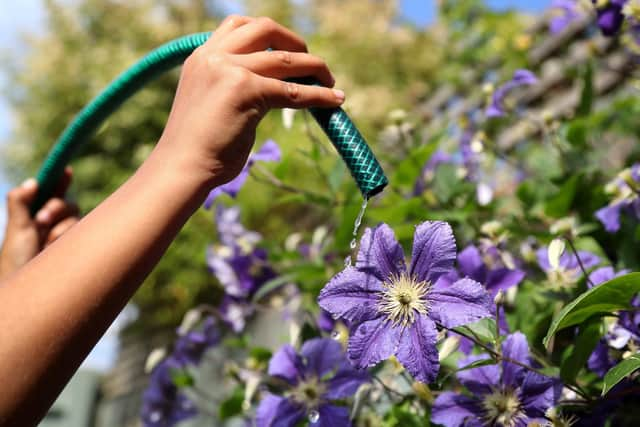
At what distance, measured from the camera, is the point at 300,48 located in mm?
653

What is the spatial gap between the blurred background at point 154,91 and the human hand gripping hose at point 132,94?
1.96 meters

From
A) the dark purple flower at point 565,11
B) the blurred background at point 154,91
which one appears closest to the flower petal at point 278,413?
the dark purple flower at point 565,11

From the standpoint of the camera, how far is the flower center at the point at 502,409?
60cm

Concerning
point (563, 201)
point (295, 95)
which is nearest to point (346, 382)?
point (295, 95)

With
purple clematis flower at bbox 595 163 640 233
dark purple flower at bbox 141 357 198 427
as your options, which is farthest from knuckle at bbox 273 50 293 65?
dark purple flower at bbox 141 357 198 427

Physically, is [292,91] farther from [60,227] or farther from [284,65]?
[60,227]

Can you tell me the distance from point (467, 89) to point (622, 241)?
2415 millimetres

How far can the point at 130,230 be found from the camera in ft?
1.48

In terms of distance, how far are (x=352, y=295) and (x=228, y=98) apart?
0.20 meters

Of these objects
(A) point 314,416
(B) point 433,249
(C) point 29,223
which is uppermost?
(C) point 29,223

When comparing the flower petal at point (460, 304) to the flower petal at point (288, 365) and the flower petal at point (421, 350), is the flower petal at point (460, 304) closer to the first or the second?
the flower petal at point (421, 350)

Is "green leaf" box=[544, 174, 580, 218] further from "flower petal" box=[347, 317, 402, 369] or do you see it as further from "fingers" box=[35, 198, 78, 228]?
"fingers" box=[35, 198, 78, 228]

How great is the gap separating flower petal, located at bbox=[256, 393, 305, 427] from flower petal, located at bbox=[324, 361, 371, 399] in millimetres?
55

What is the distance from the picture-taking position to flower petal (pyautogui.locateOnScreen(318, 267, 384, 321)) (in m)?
0.53
